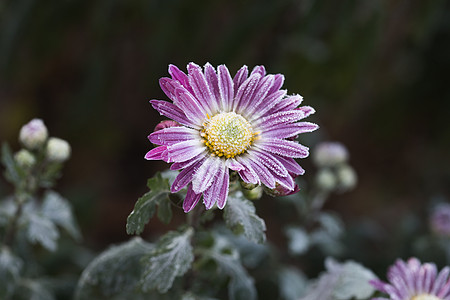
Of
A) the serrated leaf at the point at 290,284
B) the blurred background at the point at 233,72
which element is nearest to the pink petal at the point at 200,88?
the serrated leaf at the point at 290,284

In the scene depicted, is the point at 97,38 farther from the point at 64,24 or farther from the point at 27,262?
the point at 27,262

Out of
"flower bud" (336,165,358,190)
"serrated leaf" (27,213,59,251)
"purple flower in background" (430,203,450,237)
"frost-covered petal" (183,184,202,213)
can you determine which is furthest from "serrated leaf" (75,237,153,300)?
"purple flower in background" (430,203,450,237)

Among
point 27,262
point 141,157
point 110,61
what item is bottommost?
point 27,262

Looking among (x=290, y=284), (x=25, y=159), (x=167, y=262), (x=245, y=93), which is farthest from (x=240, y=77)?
(x=290, y=284)

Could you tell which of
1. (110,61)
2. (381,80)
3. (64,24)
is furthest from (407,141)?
(64,24)

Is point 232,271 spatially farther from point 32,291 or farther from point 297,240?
point 32,291

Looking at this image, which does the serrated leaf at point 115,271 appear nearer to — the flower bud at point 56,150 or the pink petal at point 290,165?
the flower bud at point 56,150

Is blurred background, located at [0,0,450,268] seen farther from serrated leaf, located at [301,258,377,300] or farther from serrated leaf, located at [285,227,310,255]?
serrated leaf, located at [301,258,377,300]
